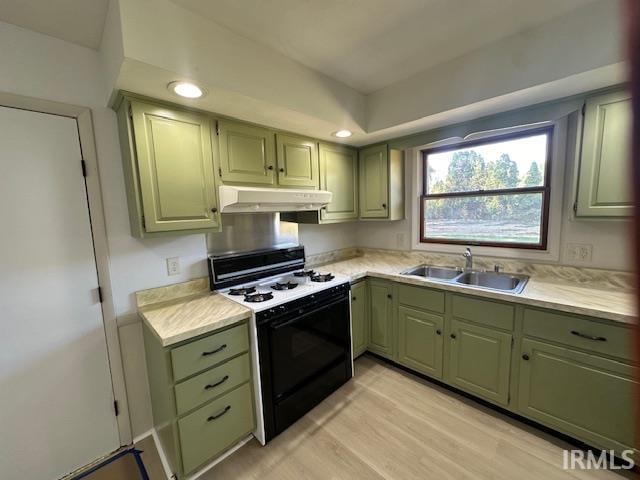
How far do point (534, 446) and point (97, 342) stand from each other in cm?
276

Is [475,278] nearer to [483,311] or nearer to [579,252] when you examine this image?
[483,311]

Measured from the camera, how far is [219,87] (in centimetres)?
152

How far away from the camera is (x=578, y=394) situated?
164 cm

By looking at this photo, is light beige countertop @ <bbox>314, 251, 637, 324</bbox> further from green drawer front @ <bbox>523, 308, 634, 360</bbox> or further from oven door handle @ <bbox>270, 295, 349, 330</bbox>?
oven door handle @ <bbox>270, 295, 349, 330</bbox>

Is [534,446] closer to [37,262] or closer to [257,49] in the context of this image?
[257,49]

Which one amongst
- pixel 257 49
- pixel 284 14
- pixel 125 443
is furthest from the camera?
pixel 125 443

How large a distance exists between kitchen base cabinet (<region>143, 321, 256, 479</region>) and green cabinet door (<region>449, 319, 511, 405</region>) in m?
1.50

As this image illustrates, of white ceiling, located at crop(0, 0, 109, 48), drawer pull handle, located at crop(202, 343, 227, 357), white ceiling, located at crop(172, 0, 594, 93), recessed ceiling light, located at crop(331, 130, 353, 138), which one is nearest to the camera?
white ceiling, located at crop(0, 0, 109, 48)

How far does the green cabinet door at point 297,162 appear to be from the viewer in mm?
2219

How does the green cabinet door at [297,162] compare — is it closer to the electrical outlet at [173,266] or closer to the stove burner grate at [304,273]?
the stove burner grate at [304,273]

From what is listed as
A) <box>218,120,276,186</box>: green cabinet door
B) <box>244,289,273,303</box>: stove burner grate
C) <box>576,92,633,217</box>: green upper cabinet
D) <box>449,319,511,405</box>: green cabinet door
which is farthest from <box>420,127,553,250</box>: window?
<box>244,289,273,303</box>: stove burner grate

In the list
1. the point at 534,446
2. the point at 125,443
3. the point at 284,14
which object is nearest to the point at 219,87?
the point at 284,14

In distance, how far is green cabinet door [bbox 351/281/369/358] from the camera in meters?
2.52

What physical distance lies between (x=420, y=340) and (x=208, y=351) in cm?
164
